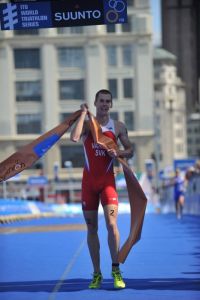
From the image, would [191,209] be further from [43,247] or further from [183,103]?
[183,103]

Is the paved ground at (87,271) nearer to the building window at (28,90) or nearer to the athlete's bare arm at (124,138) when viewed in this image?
the athlete's bare arm at (124,138)

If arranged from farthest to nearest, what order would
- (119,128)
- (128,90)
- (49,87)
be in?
1. (49,87)
2. (128,90)
3. (119,128)

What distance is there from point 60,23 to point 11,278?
3.41 metres

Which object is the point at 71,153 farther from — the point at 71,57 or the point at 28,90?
the point at 71,57

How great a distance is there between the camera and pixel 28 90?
8819cm

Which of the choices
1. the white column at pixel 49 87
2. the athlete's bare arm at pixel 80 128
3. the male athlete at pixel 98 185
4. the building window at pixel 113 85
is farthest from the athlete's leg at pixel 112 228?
the building window at pixel 113 85

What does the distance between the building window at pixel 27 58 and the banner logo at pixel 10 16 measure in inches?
3066

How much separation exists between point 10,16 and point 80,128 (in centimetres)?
274

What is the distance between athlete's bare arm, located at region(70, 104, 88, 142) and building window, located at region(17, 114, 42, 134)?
3149 inches

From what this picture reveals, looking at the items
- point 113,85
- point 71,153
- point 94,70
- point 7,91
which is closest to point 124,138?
point 71,153

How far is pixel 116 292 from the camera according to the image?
742cm

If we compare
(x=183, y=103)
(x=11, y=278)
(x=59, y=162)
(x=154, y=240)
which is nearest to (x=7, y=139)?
(x=59, y=162)

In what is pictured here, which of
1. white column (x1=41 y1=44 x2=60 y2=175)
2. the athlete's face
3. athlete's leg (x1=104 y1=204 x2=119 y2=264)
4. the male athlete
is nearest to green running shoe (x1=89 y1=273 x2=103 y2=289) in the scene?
the male athlete

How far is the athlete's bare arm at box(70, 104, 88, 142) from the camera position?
7.78 meters
